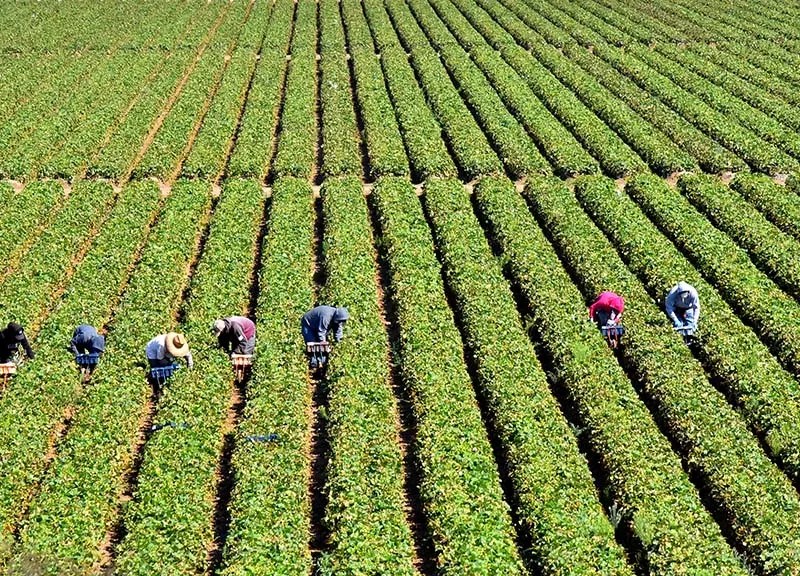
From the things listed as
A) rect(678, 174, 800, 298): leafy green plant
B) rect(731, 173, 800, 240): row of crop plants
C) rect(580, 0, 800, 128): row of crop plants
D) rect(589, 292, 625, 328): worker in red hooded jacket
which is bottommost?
rect(580, 0, 800, 128): row of crop plants

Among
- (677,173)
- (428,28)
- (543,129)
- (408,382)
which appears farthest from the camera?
(428,28)

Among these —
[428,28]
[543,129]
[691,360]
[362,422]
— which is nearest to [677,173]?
[543,129]

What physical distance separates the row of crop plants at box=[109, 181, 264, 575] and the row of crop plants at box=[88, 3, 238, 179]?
389 inches

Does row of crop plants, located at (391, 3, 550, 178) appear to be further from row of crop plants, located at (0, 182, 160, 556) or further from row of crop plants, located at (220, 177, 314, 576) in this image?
row of crop plants, located at (0, 182, 160, 556)

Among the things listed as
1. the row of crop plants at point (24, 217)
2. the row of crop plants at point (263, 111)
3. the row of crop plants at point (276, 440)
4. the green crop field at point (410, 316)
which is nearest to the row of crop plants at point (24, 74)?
the green crop field at point (410, 316)

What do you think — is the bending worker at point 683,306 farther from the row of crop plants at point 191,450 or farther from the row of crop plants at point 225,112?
the row of crop plants at point 225,112

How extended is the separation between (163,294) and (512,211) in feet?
34.6

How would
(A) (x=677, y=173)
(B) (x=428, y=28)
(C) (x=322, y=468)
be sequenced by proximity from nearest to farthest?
(C) (x=322, y=468) < (A) (x=677, y=173) < (B) (x=428, y=28)

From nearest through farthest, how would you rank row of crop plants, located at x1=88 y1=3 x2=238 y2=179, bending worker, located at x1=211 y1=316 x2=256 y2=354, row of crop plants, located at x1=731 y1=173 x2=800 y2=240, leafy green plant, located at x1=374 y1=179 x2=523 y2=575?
leafy green plant, located at x1=374 y1=179 x2=523 y2=575
bending worker, located at x1=211 y1=316 x2=256 y2=354
row of crop plants, located at x1=731 y1=173 x2=800 y2=240
row of crop plants, located at x1=88 y1=3 x2=238 y2=179

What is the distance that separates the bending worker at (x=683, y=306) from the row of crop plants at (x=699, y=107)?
1312cm

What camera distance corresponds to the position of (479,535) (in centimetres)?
1390

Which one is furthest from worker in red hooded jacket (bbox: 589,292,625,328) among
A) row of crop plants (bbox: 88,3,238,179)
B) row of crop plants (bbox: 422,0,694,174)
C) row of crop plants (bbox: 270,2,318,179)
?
row of crop plants (bbox: 88,3,238,179)

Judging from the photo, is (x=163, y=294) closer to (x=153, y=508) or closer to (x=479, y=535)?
(x=153, y=508)

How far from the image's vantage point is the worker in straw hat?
17.8 meters
